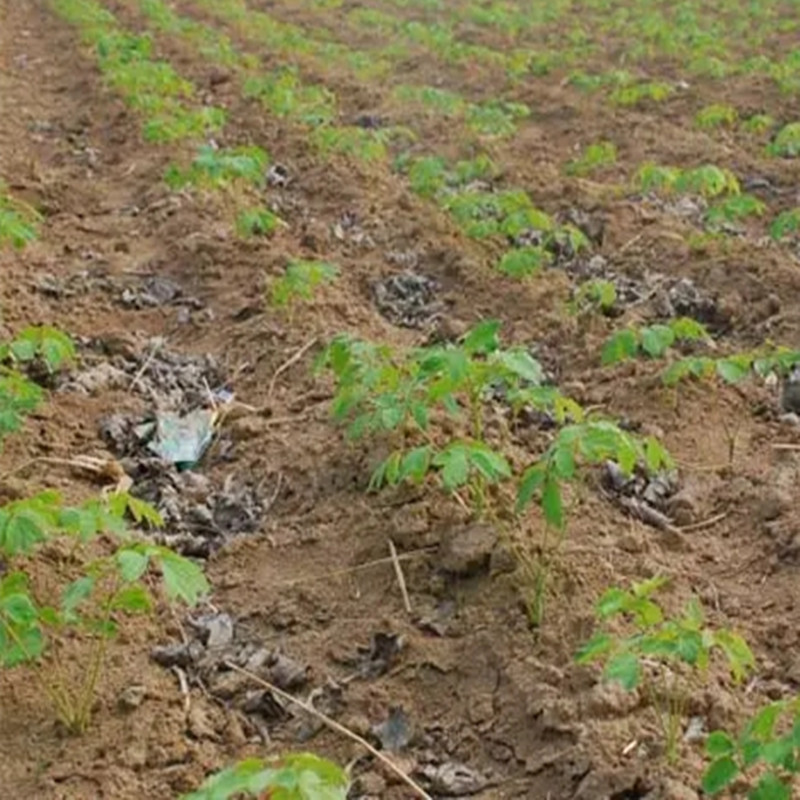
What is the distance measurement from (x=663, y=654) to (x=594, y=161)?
477 centimetres

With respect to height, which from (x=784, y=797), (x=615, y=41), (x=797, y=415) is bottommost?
(x=615, y=41)

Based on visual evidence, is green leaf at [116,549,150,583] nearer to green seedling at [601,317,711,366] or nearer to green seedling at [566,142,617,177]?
green seedling at [601,317,711,366]

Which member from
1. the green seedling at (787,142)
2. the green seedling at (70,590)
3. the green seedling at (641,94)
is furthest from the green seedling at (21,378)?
the green seedling at (641,94)

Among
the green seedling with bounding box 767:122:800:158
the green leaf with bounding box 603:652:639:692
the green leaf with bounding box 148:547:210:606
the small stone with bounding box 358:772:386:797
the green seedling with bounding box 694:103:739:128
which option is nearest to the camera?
the green leaf with bounding box 603:652:639:692

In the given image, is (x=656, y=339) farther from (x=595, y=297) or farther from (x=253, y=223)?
(x=253, y=223)

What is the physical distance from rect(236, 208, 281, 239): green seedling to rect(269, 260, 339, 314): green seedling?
671mm

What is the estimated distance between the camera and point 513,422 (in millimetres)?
4086

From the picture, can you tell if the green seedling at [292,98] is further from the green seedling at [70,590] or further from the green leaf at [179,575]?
the green leaf at [179,575]

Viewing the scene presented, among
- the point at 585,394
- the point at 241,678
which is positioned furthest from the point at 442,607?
the point at 585,394

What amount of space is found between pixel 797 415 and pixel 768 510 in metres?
0.65

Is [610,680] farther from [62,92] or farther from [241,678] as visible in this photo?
[62,92]

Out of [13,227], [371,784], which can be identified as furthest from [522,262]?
[371,784]

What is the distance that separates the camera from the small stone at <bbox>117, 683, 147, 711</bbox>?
2947 mm

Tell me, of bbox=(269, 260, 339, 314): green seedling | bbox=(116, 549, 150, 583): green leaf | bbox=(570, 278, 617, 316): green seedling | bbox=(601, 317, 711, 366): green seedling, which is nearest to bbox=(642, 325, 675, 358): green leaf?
bbox=(601, 317, 711, 366): green seedling
